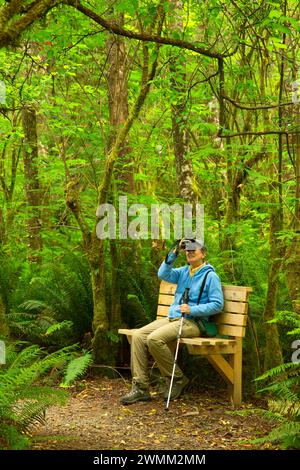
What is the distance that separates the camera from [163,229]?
7621 mm

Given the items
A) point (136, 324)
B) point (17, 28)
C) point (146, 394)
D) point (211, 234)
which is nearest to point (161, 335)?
point (146, 394)

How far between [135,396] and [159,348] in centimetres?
52

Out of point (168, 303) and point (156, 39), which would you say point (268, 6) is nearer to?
point (156, 39)

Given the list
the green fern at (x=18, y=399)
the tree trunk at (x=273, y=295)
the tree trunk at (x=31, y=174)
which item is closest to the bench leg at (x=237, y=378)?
the tree trunk at (x=273, y=295)

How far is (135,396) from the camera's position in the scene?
639cm

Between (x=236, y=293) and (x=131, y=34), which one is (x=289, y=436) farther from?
(x=131, y=34)

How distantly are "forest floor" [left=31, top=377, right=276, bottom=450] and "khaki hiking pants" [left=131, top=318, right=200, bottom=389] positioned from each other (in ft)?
0.88

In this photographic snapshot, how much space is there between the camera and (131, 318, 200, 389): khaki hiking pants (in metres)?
6.39

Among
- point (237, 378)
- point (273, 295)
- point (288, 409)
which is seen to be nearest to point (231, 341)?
point (237, 378)

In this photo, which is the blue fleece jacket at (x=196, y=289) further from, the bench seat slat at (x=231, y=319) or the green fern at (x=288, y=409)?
the green fern at (x=288, y=409)

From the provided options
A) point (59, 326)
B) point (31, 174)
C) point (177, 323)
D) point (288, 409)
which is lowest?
point (288, 409)

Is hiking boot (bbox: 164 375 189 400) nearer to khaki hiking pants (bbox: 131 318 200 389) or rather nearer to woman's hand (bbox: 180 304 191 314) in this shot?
khaki hiking pants (bbox: 131 318 200 389)

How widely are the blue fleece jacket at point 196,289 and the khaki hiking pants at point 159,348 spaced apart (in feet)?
0.56
